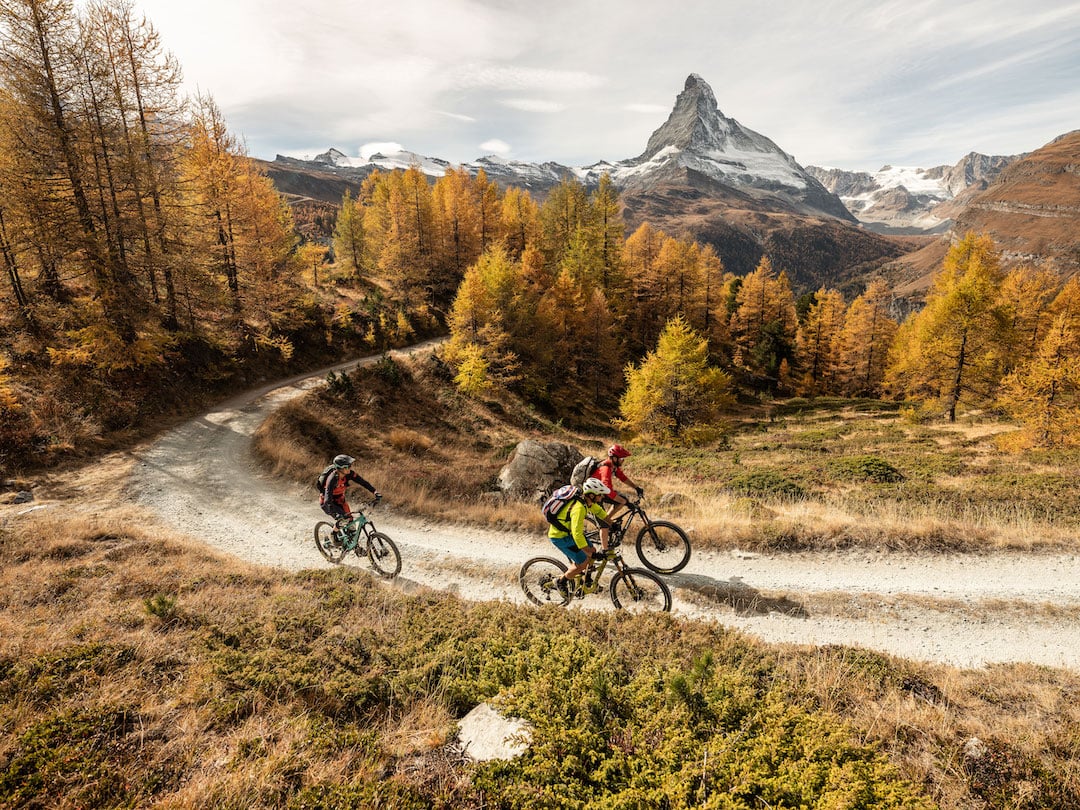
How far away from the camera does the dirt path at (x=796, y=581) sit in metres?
8.12

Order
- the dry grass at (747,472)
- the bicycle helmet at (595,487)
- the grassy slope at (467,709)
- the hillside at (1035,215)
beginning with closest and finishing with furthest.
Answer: the grassy slope at (467,709), the bicycle helmet at (595,487), the dry grass at (747,472), the hillside at (1035,215)

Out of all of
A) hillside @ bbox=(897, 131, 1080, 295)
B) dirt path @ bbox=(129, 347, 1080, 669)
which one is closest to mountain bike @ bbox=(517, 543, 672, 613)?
dirt path @ bbox=(129, 347, 1080, 669)

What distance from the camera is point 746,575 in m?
10.4

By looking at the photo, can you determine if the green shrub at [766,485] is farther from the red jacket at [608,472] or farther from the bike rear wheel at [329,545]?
the bike rear wheel at [329,545]

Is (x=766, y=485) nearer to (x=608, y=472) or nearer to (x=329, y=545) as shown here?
(x=608, y=472)

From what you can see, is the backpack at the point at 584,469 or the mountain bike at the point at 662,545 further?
the mountain bike at the point at 662,545

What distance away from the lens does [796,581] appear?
10016mm

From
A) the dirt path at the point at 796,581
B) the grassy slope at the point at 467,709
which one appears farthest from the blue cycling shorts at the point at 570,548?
the dirt path at the point at 796,581

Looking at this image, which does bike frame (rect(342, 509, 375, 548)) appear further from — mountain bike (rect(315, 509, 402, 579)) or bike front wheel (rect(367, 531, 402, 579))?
bike front wheel (rect(367, 531, 402, 579))

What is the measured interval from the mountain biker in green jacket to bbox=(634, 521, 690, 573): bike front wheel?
1.99 metres

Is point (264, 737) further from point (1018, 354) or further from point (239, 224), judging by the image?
point (1018, 354)

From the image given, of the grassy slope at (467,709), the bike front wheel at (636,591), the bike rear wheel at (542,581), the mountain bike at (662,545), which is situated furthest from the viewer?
the mountain bike at (662,545)

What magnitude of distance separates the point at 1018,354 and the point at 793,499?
38.0m

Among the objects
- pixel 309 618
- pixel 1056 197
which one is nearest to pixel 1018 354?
pixel 309 618
